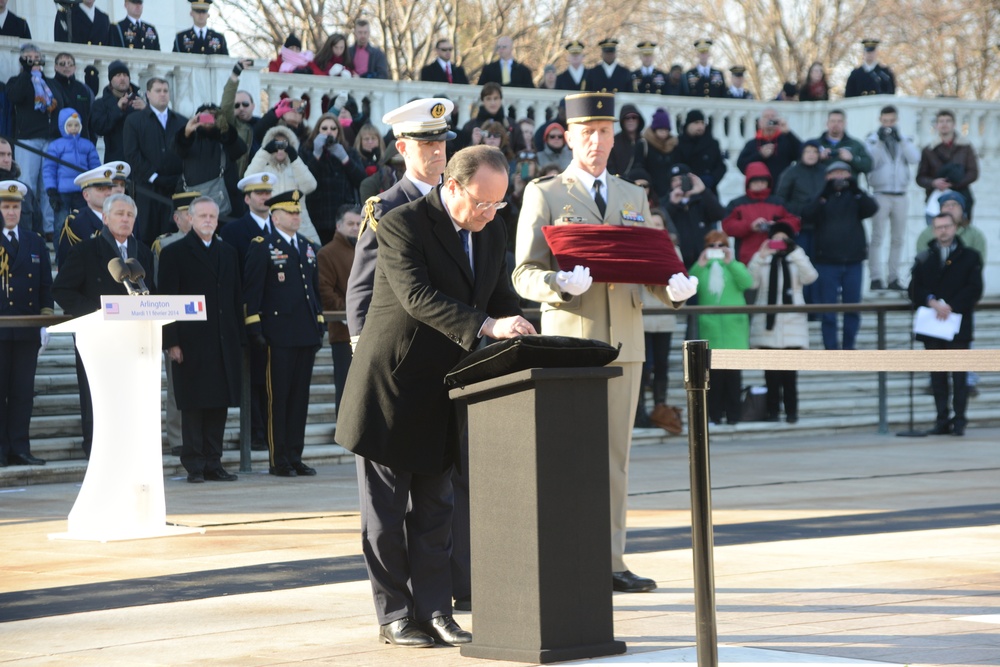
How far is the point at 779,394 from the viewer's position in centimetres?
1708

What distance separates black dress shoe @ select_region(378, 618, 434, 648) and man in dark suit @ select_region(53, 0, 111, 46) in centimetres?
1393

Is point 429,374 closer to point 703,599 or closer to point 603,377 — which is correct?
point 603,377

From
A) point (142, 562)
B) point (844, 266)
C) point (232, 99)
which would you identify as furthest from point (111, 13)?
point (142, 562)

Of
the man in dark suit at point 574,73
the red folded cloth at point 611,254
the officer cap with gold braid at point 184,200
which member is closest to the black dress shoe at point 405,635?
the red folded cloth at point 611,254

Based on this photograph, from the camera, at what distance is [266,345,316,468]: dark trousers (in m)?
13.2

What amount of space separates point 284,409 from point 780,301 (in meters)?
6.09

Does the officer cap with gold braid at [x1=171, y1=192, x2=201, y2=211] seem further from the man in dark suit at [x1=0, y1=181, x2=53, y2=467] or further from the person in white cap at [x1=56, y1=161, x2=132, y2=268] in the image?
the man in dark suit at [x1=0, y1=181, x2=53, y2=467]

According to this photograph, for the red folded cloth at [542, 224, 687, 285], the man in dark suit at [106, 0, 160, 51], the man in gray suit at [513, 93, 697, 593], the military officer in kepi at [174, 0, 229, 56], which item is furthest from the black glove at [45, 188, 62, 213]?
the red folded cloth at [542, 224, 687, 285]

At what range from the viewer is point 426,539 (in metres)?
6.55

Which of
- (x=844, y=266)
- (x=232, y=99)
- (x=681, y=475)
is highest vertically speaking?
(x=232, y=99)

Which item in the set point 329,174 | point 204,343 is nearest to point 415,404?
point 204,343

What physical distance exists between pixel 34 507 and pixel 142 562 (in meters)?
2.68

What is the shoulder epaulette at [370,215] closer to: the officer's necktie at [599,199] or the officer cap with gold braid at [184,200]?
the officer's necktie at [599,199]

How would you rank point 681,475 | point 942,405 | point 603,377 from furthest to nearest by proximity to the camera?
point 942,405
point 681,475
point 603,377
